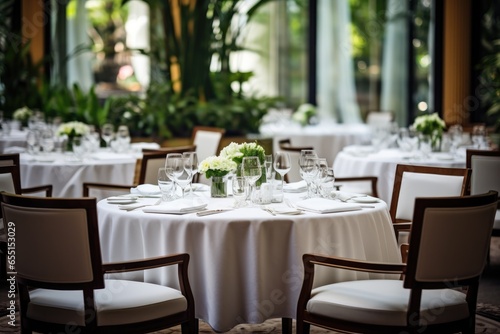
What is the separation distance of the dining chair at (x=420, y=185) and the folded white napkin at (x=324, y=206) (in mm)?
453

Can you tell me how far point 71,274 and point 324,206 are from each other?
1.20 meters

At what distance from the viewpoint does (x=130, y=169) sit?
5.91 m

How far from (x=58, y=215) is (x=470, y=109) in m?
8.22

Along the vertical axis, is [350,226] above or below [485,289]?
above

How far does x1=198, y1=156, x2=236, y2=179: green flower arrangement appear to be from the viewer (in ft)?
13.0

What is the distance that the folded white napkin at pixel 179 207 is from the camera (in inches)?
139

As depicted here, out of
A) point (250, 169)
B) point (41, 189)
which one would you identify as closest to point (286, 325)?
point (250, 169)

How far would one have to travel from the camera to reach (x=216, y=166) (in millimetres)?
3969

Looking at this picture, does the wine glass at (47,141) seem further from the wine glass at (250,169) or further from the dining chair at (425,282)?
the dining chair at (425,282)

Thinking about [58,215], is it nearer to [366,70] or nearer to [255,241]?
[255,241]

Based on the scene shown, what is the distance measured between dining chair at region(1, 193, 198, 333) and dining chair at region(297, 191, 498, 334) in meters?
0.59

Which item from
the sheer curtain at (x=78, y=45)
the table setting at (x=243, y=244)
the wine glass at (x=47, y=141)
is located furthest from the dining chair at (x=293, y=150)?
the sheer curtain at (x=78, y=45)

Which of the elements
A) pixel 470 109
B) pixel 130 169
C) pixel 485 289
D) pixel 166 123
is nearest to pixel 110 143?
pixel 130 169

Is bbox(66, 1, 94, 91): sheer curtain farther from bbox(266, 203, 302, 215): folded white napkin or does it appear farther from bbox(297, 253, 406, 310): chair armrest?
bbox(297, 253, 406, 310): chair armrest
